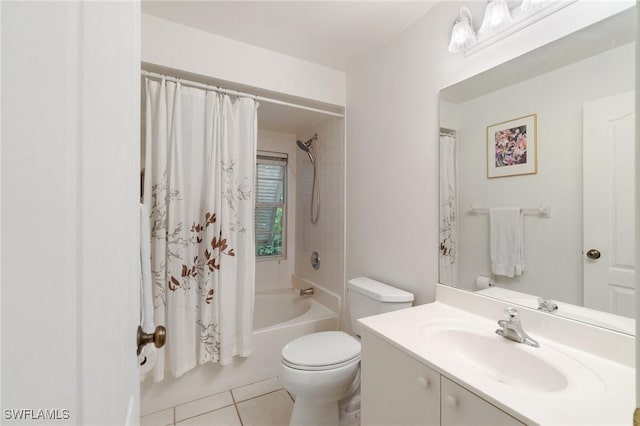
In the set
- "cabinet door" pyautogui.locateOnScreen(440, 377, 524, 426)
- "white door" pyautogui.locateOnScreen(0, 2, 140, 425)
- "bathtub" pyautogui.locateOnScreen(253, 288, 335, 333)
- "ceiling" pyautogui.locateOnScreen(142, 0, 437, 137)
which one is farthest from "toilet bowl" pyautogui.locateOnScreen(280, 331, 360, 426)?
"ceiling" pyautogui.locateOnScreen(142, 0, 437, 137)

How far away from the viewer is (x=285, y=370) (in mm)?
1354

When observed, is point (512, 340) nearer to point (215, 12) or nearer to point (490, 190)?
point (490, 190)

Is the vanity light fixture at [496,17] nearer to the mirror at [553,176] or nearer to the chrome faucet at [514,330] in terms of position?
the mirror at [553,176]

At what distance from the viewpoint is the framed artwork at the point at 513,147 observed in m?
1.07

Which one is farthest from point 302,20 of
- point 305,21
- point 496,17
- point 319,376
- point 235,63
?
point 319,376

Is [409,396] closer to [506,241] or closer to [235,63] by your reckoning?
[506,241]

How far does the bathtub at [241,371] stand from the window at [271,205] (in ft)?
2.70

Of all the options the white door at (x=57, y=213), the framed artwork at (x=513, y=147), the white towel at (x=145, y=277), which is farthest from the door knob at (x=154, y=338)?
the framed artwork at (x=513, y=147)

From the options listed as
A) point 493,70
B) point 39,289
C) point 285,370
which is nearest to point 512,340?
point 285,370

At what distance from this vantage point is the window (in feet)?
9.59

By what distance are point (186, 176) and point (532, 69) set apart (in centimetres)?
185

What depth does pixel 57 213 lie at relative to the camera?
0.22 m

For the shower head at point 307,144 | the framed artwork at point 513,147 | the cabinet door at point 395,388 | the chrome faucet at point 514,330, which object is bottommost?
the cabinet door at point 395,388

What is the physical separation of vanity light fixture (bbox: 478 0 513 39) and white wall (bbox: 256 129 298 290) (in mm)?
2145
